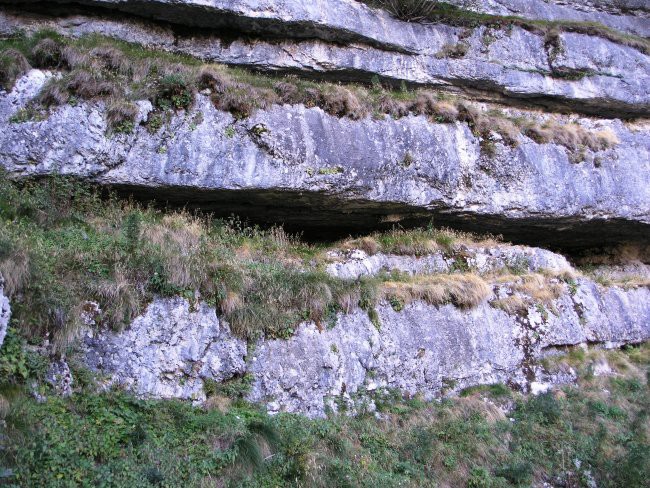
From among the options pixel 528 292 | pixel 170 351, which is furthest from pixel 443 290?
pixel 170 351

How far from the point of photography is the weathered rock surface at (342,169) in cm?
959

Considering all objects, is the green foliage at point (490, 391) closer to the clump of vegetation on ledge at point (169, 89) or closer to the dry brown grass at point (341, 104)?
the clump of vegetation on ledge at point (169, 89)

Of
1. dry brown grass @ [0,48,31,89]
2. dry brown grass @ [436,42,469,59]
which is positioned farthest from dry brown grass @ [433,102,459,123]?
dry brown grass @ [0,48,31,89]

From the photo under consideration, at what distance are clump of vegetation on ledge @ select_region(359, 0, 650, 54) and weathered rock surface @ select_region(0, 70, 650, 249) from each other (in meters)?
3.45

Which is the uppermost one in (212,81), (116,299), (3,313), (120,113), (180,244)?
(212,81)

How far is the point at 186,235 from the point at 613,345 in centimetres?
985

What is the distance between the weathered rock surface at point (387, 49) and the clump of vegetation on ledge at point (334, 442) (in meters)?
8.61

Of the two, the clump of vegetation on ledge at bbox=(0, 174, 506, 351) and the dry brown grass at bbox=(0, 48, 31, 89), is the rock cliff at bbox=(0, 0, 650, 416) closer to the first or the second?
the dry brown grass at bbox=(0, 48, 31, 89)

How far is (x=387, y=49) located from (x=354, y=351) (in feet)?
29.0

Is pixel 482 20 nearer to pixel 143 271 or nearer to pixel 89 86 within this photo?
pixel 89 86

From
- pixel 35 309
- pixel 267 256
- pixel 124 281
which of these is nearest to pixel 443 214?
pixel 267 256

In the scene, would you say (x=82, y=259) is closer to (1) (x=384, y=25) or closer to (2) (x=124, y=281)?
(2) (x=124, y=281)

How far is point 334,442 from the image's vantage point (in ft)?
23.0

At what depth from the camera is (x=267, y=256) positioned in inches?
395
